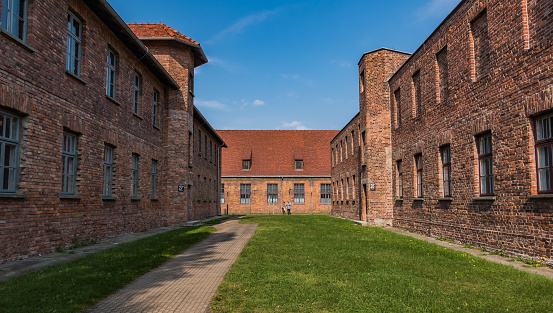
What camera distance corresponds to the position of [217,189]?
125ft

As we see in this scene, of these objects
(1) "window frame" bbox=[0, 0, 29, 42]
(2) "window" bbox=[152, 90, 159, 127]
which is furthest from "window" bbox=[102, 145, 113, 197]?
(2) "window" bbox=[152, 90, 159, 127]

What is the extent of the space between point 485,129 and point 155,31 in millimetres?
18290

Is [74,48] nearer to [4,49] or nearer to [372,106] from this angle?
[4,49]

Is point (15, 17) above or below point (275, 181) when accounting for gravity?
above

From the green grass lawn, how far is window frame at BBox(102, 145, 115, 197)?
22.1 feet

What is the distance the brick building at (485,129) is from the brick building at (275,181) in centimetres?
3161

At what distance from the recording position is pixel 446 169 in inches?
555

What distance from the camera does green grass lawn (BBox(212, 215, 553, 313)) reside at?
518 centimetres

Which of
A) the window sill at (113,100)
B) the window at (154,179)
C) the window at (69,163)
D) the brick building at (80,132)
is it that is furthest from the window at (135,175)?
the window at (69,163)

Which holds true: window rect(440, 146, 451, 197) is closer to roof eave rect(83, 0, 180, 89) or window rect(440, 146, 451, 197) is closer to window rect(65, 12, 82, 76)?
roof eave rect(83, 0, 180, 89)

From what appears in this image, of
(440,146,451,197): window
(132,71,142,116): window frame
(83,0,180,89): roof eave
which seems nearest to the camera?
(83,0,180,89): roof eave

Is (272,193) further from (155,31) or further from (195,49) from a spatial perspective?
(155,31)

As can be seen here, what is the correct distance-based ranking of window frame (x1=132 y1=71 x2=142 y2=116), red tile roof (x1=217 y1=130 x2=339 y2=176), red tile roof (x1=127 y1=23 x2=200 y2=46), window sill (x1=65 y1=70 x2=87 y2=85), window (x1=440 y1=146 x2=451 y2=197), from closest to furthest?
1. window sill (x1=65 y1=70 x2=87 y2=85)
2. window (x1=440 y1=146 x2=451 y2=197)
3. window frame (x1=132 y1=71 x2=142 y2=116)
4. red tile roof (x1=127 y1=23 x2=200 y2=46)
5. red tile roof (x1=217 y1=130 x2=339 y2=176)

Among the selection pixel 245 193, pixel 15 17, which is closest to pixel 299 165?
pixel 245 193
